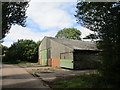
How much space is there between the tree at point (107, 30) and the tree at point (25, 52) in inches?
1271

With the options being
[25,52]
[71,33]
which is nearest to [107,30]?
[25,52]

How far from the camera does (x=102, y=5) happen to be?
10.1 m

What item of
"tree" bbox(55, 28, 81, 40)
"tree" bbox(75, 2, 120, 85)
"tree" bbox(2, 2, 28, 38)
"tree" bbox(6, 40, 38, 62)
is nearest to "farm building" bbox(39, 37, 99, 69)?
"tree" bbox(75, 2, 120, 85)

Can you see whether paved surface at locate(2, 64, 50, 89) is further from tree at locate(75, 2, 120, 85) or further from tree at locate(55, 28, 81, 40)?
tree at locate(55, 28, 81, 40)

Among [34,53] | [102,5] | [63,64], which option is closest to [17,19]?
[63,64]

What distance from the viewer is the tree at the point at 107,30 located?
21.6ft

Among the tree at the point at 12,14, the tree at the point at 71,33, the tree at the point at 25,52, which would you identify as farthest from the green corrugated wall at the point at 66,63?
the tree at the point at 71,33

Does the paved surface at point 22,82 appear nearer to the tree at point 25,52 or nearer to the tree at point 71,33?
the tree at point 25,52

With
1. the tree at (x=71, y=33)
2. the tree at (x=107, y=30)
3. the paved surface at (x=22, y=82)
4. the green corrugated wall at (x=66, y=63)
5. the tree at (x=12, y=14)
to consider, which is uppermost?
the tree at (x=71, y=33)

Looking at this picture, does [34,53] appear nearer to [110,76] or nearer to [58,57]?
[58,57]

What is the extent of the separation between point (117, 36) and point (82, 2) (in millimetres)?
5191

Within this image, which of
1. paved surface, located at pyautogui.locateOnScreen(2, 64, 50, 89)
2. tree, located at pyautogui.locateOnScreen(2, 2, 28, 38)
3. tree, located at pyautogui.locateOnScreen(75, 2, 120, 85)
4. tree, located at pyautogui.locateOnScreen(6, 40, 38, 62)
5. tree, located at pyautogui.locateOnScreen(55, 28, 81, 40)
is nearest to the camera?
tree, located at pyautogui.locateOnScreen(75, 2, 120, 85)

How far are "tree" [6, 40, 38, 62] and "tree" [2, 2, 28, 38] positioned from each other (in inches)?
907

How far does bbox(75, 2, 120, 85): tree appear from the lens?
6.59 m
